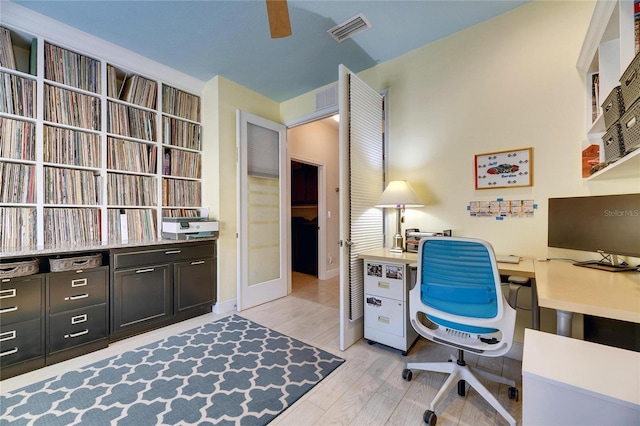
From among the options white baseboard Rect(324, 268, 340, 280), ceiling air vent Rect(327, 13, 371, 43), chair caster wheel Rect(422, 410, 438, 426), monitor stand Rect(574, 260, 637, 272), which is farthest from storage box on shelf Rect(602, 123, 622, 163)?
white baseboard Rect(324, 268, 340, 280)

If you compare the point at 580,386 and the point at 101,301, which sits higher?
the point at 580,386

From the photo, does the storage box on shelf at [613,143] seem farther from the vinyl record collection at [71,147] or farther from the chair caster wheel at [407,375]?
the vinyl record collection at [71,147]

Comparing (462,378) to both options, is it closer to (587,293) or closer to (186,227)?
(587,293)

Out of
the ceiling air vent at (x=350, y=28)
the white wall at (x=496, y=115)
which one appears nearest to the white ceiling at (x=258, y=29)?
the ceiling air vent at (x=350, y=28)

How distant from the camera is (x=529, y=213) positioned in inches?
77.2

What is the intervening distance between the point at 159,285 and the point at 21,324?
2.91 ft

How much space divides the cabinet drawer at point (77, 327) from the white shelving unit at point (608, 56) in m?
3.49

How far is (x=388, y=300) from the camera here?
2105 millimetres

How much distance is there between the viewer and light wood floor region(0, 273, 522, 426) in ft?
4.59

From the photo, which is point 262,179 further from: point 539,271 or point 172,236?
point 539,271

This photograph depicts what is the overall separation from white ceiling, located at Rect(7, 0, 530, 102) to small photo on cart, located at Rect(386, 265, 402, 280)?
2.06 metres

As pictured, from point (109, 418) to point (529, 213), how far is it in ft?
10.1

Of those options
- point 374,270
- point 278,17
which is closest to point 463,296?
point 374,270

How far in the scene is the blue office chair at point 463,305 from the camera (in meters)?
1.32
